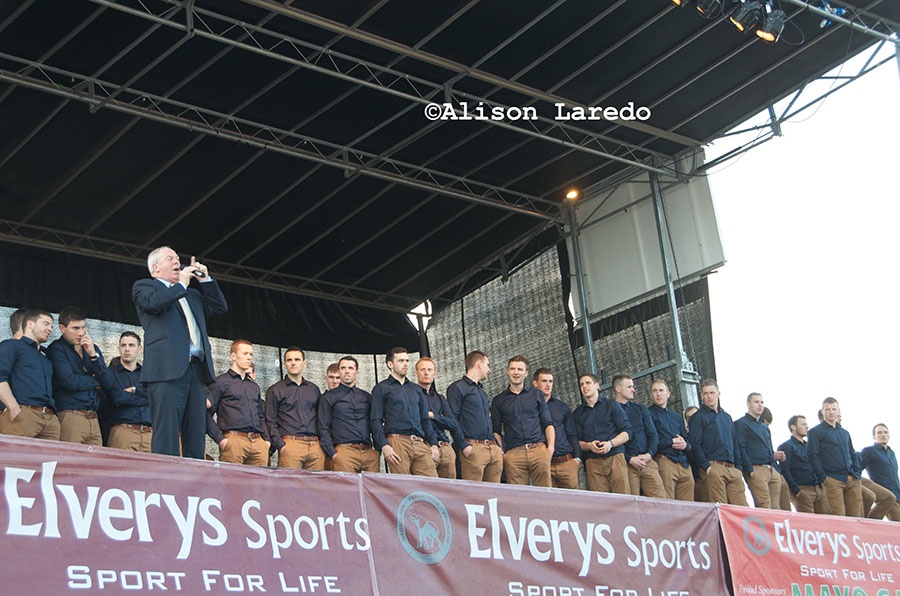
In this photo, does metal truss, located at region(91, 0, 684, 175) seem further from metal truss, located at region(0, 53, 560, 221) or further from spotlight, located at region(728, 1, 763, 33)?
spotlight, located at region(728, 1, 763, 33)

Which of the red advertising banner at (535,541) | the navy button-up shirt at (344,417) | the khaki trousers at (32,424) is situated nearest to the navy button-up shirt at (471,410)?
the navy button-up shirt at (344,417)

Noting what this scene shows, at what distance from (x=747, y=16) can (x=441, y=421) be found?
15.8ft

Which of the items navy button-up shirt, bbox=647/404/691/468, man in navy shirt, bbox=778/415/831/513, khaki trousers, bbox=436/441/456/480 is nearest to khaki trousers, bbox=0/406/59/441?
khaki trousers, bbox=436/441/456/480

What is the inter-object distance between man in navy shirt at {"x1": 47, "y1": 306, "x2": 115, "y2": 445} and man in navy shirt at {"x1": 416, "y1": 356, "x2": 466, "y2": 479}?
2390 millimetres

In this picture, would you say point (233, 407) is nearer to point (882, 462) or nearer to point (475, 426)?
point (475, 426)

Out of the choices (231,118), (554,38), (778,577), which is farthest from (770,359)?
(231,118)

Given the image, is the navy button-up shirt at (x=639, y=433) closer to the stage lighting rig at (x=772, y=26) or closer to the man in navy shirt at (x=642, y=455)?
the man in navy shirt at (x=642, y=455)

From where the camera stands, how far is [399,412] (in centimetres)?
771

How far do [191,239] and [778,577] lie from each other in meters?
8.51

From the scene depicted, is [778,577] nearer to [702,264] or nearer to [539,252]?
[702,264]

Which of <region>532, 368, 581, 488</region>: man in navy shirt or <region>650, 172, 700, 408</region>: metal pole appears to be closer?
<region>532, 368, 581, 488</region>: man in navy shirt

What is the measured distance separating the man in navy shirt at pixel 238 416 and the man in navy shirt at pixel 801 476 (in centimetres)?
496

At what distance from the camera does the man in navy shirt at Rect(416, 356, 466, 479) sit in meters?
7.89

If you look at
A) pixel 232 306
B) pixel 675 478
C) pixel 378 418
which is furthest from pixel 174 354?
pixel 232 306
